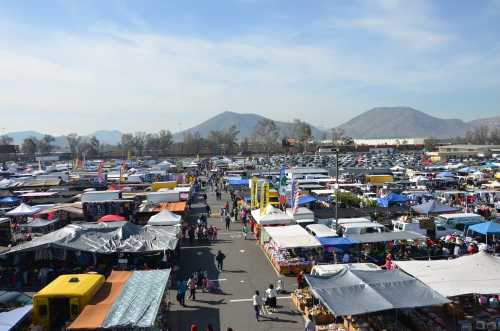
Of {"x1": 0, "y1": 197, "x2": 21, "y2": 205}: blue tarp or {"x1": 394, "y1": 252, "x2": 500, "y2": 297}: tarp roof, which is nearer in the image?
{"x1": 394, "y1": 252, "x2": 500, "y2": 297}: tarp roof

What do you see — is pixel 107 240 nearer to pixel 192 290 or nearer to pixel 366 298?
pixel 192 290

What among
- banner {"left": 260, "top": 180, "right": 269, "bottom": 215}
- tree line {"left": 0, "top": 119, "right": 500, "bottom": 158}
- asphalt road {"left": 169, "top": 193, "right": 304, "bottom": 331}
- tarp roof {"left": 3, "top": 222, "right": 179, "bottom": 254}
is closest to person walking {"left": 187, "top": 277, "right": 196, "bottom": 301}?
asphalt road {"left": 169, "top": 193, "right": 304, "bottom": 331}

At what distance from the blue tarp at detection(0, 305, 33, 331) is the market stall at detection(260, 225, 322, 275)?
26.3 ft

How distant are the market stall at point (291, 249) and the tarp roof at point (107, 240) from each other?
144 inches

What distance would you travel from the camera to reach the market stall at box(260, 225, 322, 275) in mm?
14961

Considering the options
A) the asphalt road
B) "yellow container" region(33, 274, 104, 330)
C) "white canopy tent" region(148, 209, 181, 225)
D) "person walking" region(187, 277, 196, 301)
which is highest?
"white canopy tent" region(148, 209, 181, 225)

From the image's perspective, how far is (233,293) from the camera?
1317 centimetres

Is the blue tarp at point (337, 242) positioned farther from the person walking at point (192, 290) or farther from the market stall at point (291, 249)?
the person walking at point (192, 290)

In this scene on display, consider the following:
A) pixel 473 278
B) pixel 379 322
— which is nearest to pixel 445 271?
pixel 473 278

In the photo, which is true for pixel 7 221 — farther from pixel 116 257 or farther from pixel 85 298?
pixel 85 298

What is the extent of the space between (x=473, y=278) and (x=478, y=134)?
570 ft

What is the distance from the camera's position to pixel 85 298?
9969 mm

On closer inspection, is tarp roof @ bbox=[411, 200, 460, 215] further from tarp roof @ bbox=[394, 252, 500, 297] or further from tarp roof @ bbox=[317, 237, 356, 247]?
tarp roof @ bbox=[394, 252, 500, 297]

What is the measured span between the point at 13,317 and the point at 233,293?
6043 mm
